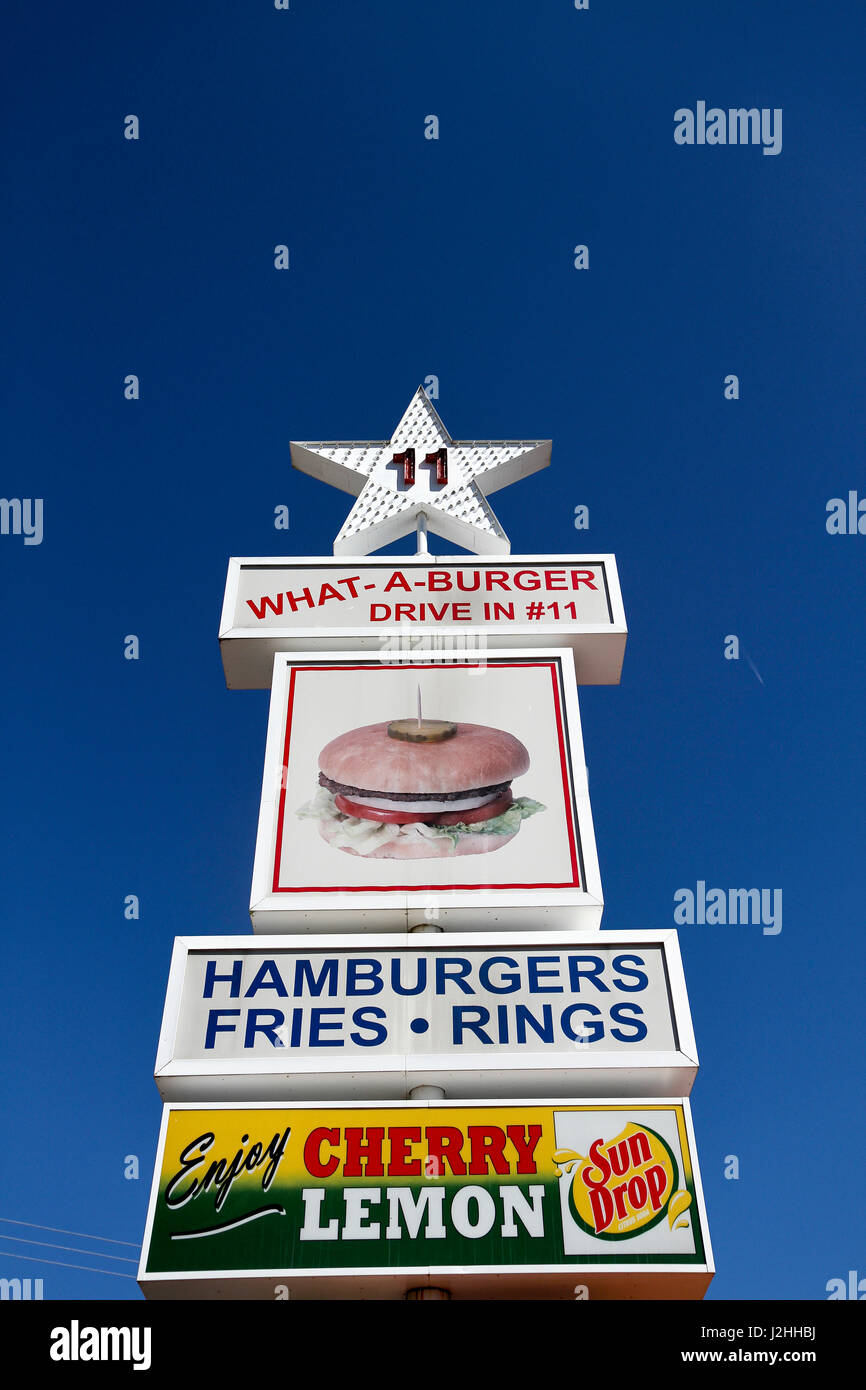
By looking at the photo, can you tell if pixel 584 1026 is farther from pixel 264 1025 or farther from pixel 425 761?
pixel 425 761

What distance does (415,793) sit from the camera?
1036 cm

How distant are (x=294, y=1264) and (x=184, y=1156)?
0.99 metres

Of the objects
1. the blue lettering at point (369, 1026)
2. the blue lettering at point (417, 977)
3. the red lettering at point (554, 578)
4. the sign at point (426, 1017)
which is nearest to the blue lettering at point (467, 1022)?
the sign at point (426, 1017)

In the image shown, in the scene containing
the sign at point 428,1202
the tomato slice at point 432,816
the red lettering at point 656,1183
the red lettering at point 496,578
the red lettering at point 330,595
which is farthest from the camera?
the red lettering at point 496,578

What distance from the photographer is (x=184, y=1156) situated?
8.00 metres

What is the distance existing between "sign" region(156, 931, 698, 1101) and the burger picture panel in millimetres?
495

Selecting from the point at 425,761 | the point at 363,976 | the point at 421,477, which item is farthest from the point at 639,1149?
the point at 421,477

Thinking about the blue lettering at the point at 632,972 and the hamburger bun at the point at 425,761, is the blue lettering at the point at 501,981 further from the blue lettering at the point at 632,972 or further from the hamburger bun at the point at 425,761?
the hamburger bun at the point at 425,761

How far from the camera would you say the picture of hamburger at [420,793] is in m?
10.1

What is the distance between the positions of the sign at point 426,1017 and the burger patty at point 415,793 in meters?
1.38

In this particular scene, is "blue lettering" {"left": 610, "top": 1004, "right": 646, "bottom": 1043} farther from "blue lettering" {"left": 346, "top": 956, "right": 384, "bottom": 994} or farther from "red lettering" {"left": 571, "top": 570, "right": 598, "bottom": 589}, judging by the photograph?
"red lettering" {"left": 571, "top": 570, "right": 598, "bottom": 589}

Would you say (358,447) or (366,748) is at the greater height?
(358,447)
